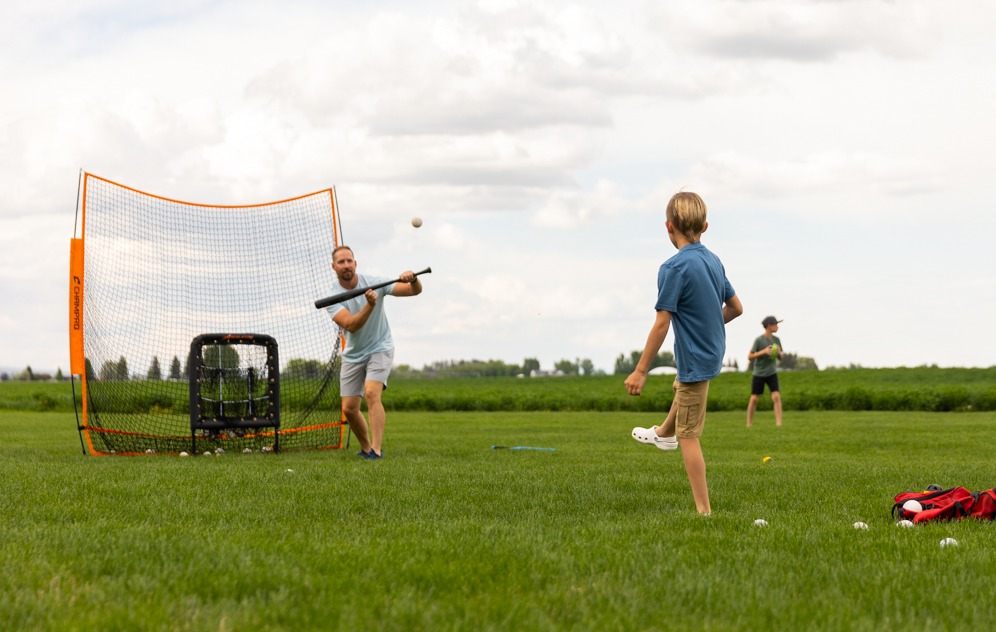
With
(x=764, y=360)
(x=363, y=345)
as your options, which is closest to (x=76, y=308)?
(x=363, y=345)

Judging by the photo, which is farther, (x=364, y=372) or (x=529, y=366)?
(x=529, y=366)

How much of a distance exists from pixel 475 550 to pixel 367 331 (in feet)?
22.4

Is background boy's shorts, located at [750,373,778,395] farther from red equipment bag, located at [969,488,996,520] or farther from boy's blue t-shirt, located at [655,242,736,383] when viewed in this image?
boy's blue t-shirt, located at [655,242,736,383]

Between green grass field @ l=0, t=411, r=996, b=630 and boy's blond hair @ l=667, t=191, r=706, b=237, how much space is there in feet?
6.39

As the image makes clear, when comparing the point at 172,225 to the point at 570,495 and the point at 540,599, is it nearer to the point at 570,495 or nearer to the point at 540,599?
the point at 570,495

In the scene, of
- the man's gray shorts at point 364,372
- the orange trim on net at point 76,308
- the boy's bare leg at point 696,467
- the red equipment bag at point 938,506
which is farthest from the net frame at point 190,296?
the red equipment bag at point 938,506

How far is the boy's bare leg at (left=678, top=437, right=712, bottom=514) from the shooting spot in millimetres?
6840

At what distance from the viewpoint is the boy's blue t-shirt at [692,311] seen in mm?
6727

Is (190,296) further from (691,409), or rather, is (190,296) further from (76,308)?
(691,409)

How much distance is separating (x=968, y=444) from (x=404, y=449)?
8.72 meters

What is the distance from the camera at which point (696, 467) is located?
6.90 m

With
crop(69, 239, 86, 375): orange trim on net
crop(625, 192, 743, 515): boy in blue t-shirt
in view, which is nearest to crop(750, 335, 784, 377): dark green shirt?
crop(69, 239, 86, 375): orange trim on net

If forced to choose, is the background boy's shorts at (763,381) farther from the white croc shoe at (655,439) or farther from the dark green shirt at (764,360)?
the white croc shoe at (655,439)

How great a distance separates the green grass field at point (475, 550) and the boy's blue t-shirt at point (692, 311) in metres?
1.03
